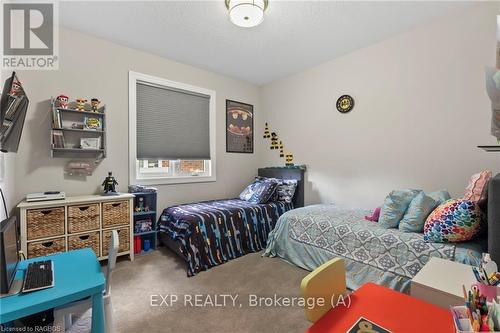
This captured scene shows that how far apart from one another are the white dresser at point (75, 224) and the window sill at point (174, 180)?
1.47ft

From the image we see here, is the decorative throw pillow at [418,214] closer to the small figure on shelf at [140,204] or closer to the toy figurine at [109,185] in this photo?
the small figure on shelf at [140,204]

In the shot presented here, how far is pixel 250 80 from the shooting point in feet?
13.6

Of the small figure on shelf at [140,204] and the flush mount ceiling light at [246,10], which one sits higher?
the flush mount ceiling light at [246,10]

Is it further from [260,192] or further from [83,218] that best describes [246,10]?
[83,218]

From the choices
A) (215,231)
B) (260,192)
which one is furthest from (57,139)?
(260,192)

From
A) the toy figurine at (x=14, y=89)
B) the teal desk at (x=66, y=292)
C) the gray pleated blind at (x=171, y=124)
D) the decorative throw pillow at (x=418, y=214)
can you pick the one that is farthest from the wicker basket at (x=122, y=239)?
the decorative throw pillow at (x=418, y=214)

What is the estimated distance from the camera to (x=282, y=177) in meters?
3.86

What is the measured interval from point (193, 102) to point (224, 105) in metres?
0.56

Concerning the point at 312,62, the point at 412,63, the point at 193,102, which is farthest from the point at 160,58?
the point at 412,63

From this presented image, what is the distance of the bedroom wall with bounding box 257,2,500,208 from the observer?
2.24 meters

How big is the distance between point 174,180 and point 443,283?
9.91ft

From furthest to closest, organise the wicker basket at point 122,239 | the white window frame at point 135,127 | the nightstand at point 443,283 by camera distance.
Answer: the white window frame at point 135,127 → the wicker basket at point 122,239 → the nightstand at point 443,283

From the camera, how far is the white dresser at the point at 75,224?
82.8 inches

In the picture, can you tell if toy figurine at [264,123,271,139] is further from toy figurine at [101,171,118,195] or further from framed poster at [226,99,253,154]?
toy figurine at [101,171,118,195]
